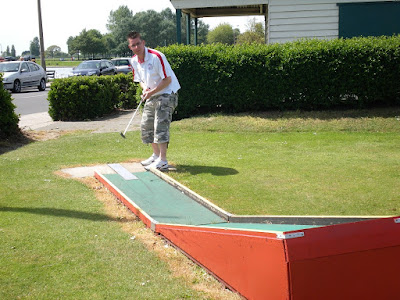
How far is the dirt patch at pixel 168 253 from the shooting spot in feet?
12.8

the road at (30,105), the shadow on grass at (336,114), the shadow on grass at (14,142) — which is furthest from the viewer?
the road at (30,105)

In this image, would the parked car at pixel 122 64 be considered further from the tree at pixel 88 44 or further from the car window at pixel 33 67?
the tree at pixel 88 44

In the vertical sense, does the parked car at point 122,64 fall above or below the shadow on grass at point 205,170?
above

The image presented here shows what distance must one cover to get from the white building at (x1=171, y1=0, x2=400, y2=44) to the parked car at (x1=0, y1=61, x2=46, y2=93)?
48.8ft

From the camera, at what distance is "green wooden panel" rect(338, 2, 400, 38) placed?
1591 cm

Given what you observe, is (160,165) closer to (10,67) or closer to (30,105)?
(30,105)

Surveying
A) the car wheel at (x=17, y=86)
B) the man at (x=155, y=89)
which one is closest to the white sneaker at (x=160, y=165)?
the man at (x=155, y=89)

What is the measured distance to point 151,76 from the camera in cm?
753

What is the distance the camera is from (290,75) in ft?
42.5

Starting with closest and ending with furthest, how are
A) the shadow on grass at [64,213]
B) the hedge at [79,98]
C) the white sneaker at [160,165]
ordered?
the shadow on grass at [64,213] < the white sneaker at [160,165] < the hedge at [79,98]

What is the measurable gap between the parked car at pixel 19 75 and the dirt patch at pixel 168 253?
23680 millimetres

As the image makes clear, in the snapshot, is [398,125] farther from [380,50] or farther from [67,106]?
[67,106]

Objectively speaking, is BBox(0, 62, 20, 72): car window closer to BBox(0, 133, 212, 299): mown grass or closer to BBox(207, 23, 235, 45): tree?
BBox(0, 133, 212, 299): mown grass

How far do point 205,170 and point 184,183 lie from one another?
0.87 metres
